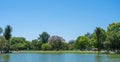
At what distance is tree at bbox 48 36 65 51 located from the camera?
164 meters

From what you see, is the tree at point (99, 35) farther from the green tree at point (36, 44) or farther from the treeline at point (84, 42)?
the green tree at point (36, 44)

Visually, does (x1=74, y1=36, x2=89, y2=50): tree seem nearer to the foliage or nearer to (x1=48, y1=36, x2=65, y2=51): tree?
(x1=48, y1=36, x2=65, y2=51): tree

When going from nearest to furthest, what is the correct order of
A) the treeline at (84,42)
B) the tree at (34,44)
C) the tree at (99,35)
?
the treeline at (84,42), the tree at (99,35), the tree at (34,44)

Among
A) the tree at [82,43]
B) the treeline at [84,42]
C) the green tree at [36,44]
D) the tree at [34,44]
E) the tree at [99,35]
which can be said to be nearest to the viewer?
the treeline at [84,42]

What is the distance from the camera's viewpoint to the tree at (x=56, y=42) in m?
164

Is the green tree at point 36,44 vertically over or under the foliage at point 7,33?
under

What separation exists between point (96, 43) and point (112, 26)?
1660cm

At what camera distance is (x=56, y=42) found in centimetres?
Answer: 16562

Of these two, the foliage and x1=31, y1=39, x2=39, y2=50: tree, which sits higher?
the foliage

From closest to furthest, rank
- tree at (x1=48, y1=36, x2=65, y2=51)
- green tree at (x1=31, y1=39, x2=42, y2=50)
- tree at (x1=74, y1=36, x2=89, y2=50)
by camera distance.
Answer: tree at (x1=48, y1=36, x2=65, y2=51)
tree at (x1=74, y1=36, x2=89, y2=50)
green tree at (x1=31, y1=39, x2=42, y2=50)

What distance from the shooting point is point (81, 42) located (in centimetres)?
16700

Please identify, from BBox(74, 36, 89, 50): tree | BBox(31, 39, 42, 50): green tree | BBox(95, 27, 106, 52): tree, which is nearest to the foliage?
BBox(31, 39, 42, 50): green tree

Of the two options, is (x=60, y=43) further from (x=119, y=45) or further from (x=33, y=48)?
(x=119, y=45)

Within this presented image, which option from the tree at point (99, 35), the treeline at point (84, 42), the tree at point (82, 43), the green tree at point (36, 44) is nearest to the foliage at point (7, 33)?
the treeline at point (84, 42)
